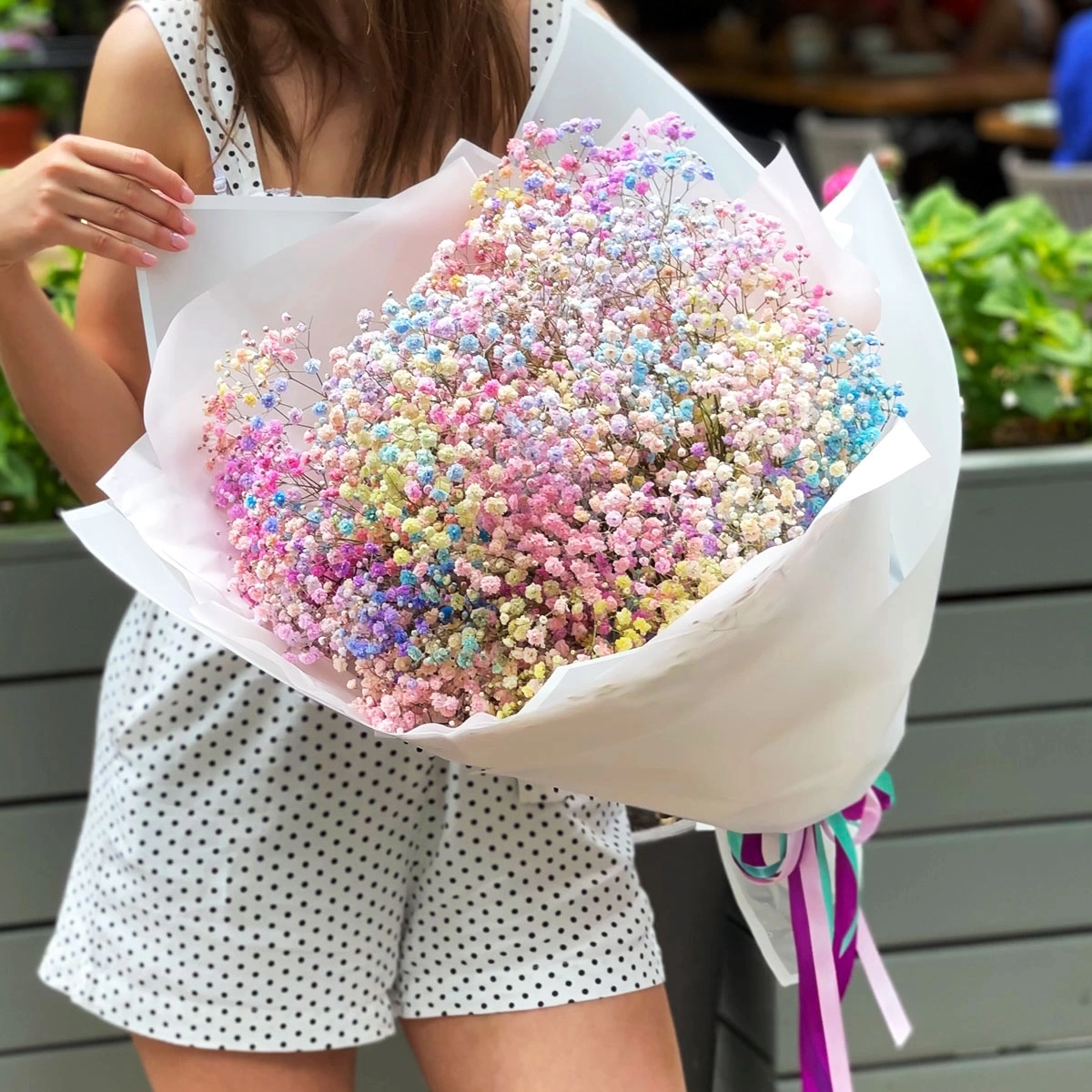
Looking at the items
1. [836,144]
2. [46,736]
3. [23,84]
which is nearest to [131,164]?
[46,736]

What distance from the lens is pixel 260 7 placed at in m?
1.15

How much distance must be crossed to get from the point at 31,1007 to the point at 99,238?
1042mm

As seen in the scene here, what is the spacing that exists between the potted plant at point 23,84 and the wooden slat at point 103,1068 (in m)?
1.85

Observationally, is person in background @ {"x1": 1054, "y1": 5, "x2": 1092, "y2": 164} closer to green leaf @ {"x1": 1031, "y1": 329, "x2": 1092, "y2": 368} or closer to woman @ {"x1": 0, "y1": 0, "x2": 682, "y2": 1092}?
green leaf @ {"x1": 1031, "y1": 329, "x2": 1092, "y2": 368}

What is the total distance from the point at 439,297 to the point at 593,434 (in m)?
0.15

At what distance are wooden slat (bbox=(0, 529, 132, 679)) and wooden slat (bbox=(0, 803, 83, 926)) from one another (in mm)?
161

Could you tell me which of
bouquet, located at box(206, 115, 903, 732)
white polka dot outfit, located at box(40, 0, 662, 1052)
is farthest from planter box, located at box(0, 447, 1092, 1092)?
bouquet, located at box(206, 115, 903, 732)

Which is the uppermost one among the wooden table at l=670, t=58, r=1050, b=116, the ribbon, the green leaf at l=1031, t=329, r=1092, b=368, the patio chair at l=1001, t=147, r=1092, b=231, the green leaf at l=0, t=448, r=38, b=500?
the green leaf at l=1031, t=329, r=1092, b=368

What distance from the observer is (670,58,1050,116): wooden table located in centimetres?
714

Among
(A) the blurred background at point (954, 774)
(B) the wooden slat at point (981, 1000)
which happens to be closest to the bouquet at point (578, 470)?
(A) the blurred background at point (954, 774)

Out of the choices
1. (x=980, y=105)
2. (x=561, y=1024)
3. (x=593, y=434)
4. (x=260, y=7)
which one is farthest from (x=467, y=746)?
(x=980, y=105)

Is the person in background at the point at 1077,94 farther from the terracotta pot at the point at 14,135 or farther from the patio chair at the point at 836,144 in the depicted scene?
the terracotta pot at the point at 14,135

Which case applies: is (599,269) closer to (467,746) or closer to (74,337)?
(467,746)

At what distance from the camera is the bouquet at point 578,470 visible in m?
0.85
